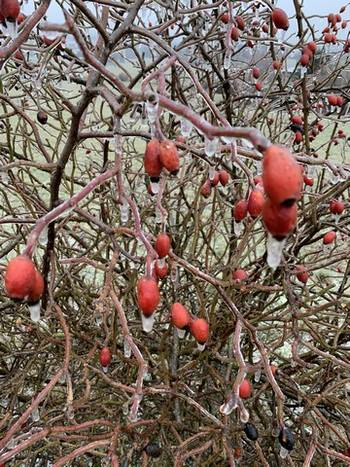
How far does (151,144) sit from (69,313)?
5.03ft

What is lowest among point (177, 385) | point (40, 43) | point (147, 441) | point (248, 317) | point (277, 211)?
point (147, 441)

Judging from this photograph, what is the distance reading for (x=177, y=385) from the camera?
5.78 ft

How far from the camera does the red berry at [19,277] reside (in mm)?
826

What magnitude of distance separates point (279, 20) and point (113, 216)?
1.16 meters

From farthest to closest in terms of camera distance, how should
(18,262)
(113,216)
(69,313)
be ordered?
1. (113,216)
2. (69,313)
3. (18,262)

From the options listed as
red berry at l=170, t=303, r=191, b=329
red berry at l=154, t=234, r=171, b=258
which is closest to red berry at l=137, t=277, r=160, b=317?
red berry at l=154, t=234, r=171, b=258

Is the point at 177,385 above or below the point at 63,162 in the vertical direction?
below

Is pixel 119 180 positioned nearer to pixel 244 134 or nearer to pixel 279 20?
pixel 244 134

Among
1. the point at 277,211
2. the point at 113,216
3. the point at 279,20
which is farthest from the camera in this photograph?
the point at 113,216

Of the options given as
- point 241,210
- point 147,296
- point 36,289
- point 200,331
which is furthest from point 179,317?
point 36,289

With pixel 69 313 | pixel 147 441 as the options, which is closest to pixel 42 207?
pixel 69 313

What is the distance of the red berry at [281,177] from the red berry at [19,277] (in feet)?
1.33

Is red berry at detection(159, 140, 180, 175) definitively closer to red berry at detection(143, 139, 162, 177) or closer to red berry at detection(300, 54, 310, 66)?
red berry at detection(143, 139, 162, 177)

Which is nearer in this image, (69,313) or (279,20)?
(279,20)
